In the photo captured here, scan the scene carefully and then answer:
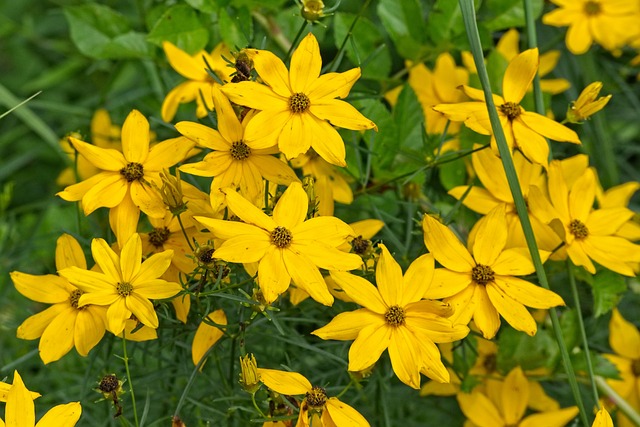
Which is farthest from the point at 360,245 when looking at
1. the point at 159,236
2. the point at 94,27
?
the point at 94,27

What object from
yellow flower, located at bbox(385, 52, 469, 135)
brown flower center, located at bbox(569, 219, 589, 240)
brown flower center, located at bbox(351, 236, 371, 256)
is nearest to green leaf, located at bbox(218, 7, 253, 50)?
yellow flower, located at bbox(385, 52, 469, 135)

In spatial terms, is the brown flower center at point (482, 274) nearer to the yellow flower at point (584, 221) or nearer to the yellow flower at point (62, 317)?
the yellow flower at point (584, 221)

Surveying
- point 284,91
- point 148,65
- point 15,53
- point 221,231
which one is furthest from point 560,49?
point 15,53

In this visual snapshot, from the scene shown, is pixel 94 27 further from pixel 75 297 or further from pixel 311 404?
pixel 311 404

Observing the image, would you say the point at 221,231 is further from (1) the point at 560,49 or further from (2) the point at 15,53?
(2) the point at 15,53

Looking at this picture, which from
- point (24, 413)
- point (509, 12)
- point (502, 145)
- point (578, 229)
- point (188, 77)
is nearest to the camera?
point (24, 413)

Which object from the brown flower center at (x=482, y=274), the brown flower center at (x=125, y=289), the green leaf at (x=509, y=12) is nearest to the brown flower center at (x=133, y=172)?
the brown flower center at (x=125, y=289)
